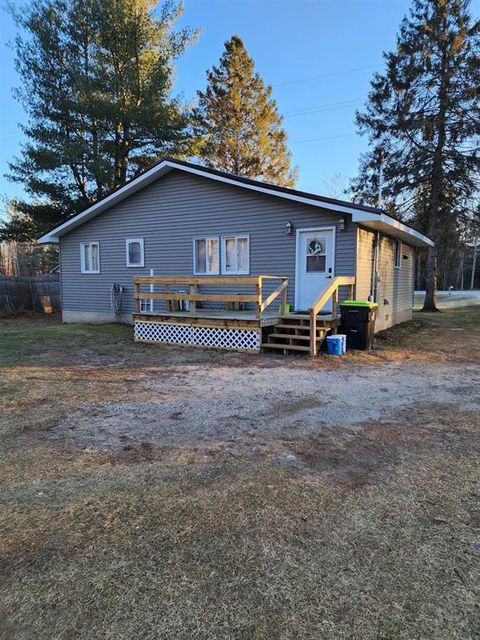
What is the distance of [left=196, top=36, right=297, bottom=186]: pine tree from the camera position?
23.4 meters

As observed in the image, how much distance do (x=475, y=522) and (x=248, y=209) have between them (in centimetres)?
881

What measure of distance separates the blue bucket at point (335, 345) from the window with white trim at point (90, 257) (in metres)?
8.65

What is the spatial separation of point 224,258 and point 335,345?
430cm

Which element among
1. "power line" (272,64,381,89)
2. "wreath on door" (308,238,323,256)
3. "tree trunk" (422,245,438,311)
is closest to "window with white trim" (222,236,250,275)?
"wreath on door" (308,238,323,256)

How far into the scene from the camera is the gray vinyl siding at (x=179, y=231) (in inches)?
378

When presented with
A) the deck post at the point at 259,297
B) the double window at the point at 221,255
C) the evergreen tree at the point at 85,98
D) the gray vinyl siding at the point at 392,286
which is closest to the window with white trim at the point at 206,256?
the double window at the point at 221,255

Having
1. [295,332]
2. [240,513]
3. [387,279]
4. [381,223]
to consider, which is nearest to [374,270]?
[381,223]

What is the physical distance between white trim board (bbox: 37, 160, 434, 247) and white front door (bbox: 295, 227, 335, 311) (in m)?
0.71

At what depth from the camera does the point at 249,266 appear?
33.9 feet

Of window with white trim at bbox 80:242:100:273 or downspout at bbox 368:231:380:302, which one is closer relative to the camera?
downspout at bbox 368:231:380:302

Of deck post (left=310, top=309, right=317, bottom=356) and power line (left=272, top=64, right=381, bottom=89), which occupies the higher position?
power line (left=272, top=64, right=381, bottom=89)

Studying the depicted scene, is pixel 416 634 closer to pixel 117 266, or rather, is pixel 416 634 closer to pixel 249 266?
pixel 249 266

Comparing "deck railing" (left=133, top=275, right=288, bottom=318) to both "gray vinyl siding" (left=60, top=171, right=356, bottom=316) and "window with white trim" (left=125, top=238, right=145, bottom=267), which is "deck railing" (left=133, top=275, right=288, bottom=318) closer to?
"gray vinyl siding" (left=60, top=171, right=356, bottom=316)

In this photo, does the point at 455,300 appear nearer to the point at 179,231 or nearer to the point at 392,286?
the point at 392,286
